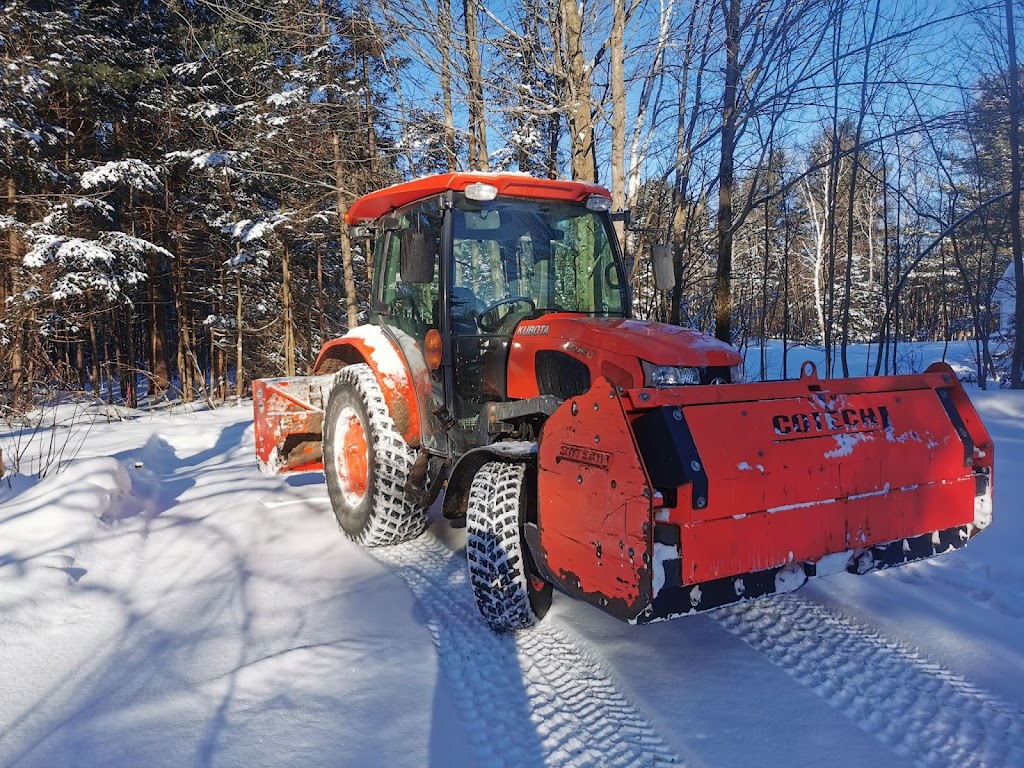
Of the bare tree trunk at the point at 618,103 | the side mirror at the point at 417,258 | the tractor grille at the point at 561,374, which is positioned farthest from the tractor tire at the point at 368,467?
the bare tree trunk at the point at 618,103

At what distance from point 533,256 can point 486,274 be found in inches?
12.4

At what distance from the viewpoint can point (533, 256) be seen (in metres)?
4.23

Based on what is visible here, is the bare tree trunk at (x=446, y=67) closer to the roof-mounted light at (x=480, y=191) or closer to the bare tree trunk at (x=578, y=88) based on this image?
the bare tree trunk at (x=578, y=88)

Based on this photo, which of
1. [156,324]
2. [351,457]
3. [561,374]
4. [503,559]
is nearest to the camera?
[503,559]

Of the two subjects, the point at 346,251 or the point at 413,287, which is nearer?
the point at 413,287

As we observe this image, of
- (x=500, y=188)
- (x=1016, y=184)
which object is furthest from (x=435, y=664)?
(x=1016, y=184)

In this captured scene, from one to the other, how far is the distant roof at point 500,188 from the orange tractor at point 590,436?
14mm

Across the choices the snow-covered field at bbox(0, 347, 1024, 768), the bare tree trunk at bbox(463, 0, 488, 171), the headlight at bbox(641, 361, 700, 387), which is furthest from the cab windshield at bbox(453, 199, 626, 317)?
the bare tree trunk at bbox(463, 0, 488, 171)

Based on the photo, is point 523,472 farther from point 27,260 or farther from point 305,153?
point 27,260

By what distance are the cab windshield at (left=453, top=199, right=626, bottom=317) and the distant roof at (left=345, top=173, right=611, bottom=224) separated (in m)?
0.07

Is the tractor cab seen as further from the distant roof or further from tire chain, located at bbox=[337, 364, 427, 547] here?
tire chain, located at bbox=[337, 364, 427, 547]

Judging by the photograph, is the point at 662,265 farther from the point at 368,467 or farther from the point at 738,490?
the point at 368,467

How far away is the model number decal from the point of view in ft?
8.86

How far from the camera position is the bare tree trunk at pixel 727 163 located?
7.93m
